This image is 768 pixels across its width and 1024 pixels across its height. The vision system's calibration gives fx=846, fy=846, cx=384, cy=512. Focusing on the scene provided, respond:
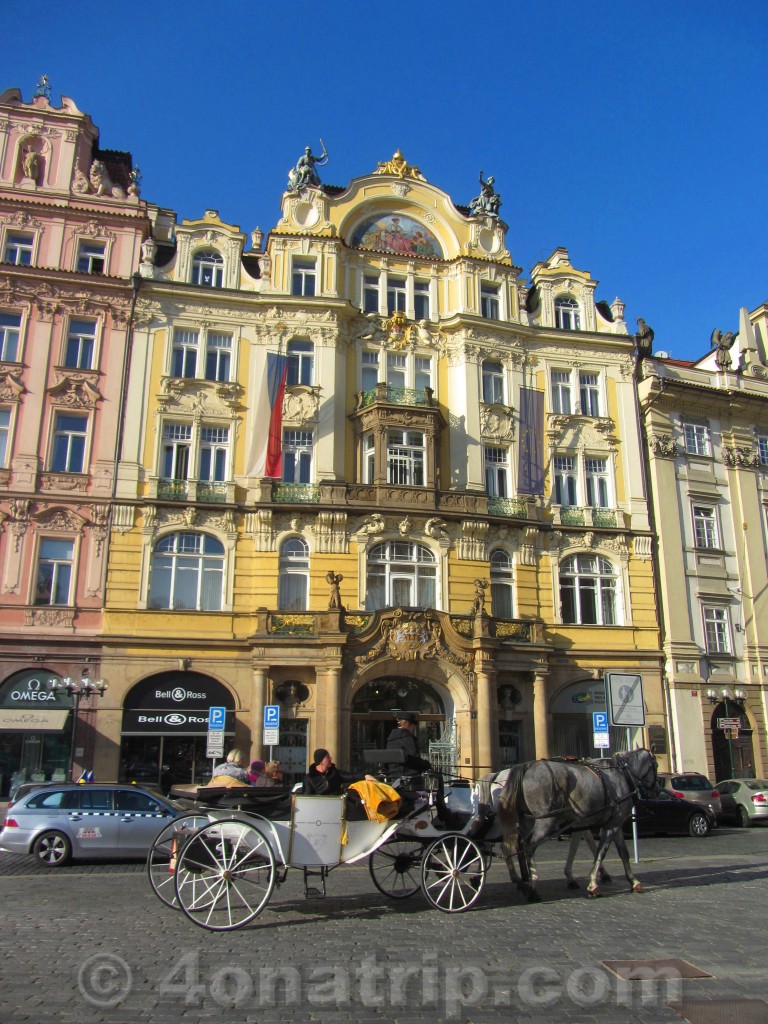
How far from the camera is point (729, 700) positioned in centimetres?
3359

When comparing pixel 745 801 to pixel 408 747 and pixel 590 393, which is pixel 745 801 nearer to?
pixel 590 393

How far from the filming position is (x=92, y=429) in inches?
1212

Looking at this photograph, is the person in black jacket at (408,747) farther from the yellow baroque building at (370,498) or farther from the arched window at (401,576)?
the arched window at (401,576)

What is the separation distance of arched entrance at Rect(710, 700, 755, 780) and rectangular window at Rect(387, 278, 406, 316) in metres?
20.7

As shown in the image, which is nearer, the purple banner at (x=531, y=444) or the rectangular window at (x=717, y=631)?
the purple banner at (x=531, y=444)

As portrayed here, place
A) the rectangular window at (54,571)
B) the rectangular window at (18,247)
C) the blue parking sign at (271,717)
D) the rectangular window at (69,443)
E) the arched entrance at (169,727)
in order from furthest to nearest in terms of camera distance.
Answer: the rectangular window at (18,247) < the rectangular window at (69,443) < the rectangular window at (54,571) < the arched entrance at (169,727) < the blue parking sign at (271,717)

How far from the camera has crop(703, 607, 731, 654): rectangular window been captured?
113ft

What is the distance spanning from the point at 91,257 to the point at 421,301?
13.4 metres

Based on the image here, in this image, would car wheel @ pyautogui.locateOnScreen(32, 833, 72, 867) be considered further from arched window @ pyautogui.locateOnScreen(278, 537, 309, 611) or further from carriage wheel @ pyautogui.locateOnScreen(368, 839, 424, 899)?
arched window @ pyautogui.locateOnScreen(278, 537, 309, 611)

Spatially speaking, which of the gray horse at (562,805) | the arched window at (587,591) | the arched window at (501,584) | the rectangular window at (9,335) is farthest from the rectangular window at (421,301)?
the gray horse at (562,805)

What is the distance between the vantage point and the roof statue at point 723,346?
128 feet

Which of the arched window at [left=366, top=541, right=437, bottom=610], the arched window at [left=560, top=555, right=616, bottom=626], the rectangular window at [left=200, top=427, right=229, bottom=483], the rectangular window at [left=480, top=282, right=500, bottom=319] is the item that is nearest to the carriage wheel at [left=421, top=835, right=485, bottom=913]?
the arched window at [left=366, top=541, right=437, bottom=610]

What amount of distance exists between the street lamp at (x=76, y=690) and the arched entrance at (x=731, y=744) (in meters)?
22.9

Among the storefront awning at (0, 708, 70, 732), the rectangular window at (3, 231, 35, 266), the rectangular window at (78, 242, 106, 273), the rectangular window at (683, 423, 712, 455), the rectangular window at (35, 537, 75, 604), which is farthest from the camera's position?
the rectangular window at (683, 423, 712, 455)
